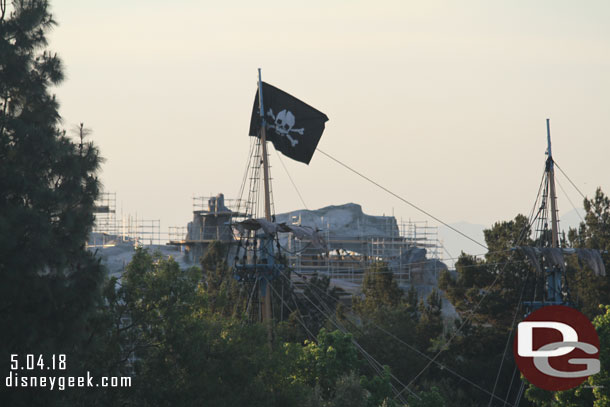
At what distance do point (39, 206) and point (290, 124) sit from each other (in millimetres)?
23022

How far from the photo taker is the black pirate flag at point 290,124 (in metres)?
45.3

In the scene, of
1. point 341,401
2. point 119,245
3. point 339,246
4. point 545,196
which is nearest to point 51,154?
point 341,401

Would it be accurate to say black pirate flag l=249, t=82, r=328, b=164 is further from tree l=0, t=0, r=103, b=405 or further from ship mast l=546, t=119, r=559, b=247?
tree l=0, t=0, r=103, b=405

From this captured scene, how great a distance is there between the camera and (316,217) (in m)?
131

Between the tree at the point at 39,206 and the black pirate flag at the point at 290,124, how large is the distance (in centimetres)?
2065

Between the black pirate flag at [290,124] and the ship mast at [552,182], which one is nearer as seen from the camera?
the black pirate flag at [290,124]

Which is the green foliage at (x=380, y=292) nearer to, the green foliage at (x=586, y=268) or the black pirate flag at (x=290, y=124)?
the green foliage at (x=586, y=268)

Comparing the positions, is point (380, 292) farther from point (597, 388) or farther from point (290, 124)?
point (597, 388)

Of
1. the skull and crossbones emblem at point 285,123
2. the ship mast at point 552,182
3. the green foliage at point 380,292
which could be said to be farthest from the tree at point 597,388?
the green foliage at point 380,292

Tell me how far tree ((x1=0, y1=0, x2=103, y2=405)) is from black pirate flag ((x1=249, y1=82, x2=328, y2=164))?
67.8ft

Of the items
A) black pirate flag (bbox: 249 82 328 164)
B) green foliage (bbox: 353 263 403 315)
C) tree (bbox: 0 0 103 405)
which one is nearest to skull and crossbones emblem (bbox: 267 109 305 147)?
black pirate flag (bbox: 249 82 328 164)

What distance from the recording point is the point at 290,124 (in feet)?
150

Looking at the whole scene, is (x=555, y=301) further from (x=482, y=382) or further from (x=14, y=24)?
(x=14, y=24)

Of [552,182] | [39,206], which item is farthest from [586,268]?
[39,206]
